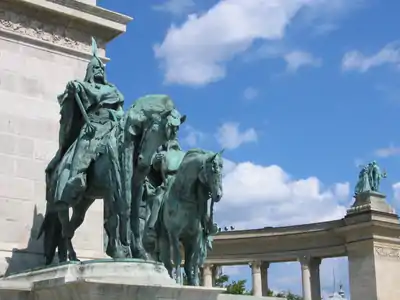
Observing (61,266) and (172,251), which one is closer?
(61,266)

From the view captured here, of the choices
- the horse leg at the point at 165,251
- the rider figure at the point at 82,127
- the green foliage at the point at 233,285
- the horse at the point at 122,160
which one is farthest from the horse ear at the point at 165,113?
the green foliage at the point at 233,285

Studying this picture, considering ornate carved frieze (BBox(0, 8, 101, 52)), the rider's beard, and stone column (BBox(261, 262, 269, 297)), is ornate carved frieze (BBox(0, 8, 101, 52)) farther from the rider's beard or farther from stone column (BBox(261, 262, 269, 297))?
stone column (BBox(261, 262, 269, 297))

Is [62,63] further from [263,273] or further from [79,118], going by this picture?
[263,273]

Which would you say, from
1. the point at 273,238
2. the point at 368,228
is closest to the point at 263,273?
the point at 273,238

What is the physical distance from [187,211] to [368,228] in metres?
26.0

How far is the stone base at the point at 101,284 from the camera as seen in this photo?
508 inches

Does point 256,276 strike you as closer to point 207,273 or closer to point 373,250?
point 207,273

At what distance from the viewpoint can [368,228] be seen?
42.5 metres

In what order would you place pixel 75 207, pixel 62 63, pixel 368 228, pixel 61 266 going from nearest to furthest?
1. pixel 61 266
2. pixel 75 207
3. pixel 62 63
4. pixel 368 228

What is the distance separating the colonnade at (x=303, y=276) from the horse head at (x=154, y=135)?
92.2ft

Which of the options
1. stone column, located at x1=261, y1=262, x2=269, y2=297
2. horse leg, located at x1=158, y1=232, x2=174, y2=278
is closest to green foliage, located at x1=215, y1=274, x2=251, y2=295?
stone column, located at x1=261, y1=262, x2=269, y2=297

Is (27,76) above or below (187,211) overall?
above

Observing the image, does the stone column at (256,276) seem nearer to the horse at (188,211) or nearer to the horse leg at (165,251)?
the horse leg at (165,251)

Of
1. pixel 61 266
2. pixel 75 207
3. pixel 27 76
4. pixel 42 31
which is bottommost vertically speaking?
pixel 61 266
